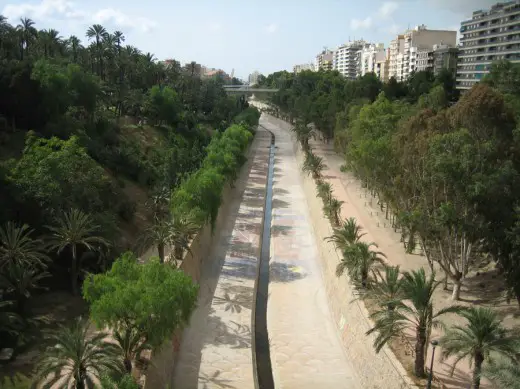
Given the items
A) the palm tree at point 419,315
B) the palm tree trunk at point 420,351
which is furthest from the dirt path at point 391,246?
the palm tree at point 419,315

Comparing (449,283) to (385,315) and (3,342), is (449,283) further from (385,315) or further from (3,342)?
(3,342)

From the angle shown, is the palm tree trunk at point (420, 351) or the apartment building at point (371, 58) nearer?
the palm tree trunk at point (420, 351)

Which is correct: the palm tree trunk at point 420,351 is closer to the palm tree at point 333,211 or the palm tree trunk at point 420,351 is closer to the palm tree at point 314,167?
the palm tree at point 333,211

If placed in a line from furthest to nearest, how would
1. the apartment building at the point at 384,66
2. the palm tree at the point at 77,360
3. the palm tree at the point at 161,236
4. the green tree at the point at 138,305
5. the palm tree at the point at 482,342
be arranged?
the apartment building at the point at 384,66, the palm tree at the point at 161,236, the green tree at the point at 138,305, the palm tree at the point at 482,342, the palm tree at the point at 77,360

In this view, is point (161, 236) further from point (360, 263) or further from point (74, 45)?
point (74, 45)

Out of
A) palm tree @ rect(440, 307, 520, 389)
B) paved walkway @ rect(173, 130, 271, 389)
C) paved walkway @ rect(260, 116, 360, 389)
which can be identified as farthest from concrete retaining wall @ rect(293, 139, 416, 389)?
paved walkway @ rect(173, 130, 271, 389)

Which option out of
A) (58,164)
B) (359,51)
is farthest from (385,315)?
(359,51)

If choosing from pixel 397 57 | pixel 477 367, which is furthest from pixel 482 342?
pixel 397 57
